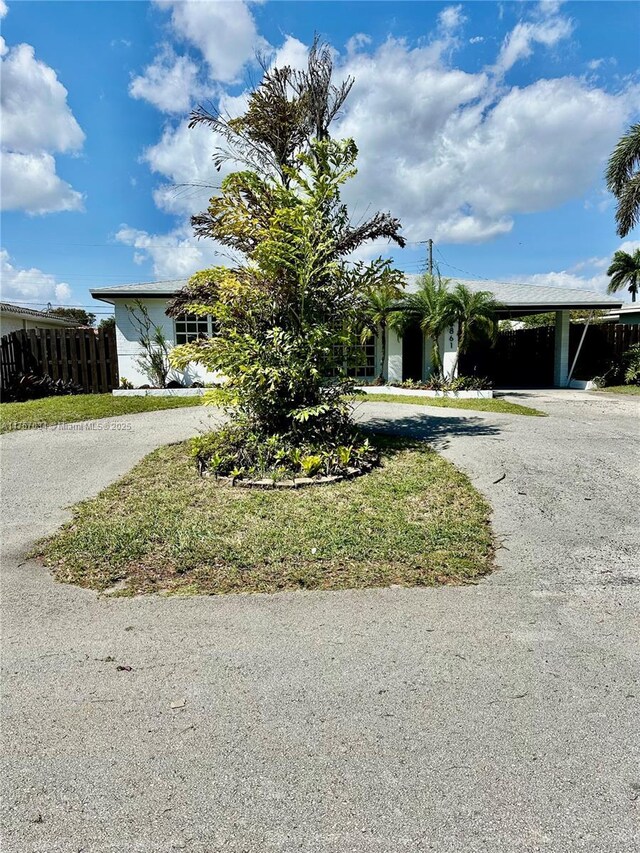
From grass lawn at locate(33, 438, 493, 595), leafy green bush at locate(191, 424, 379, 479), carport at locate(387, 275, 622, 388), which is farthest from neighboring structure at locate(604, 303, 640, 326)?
grass lawn at locate(33, 438, 493, 595)

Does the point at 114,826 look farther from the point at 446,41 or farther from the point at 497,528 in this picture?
the point at 446,41

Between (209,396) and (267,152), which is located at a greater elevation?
(267,152)

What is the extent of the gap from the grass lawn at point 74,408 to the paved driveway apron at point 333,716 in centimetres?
711

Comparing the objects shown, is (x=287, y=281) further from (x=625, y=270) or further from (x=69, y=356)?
(x=625, y=270)

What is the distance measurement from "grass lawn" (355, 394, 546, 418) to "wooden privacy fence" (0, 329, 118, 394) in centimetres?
779

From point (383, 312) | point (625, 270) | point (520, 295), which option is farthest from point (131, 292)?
point (625, 270)

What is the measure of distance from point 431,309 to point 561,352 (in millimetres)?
6123

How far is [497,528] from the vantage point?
496 cm

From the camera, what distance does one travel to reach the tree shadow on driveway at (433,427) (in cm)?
906

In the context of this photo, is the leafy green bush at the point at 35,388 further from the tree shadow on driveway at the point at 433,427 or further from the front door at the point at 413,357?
the front door at the point at 413,357

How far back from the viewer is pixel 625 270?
109ft

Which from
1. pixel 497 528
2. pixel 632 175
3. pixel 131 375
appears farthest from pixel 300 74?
pixel 632 175

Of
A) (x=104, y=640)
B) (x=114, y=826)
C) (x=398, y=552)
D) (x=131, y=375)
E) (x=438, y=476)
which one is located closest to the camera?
(x=114, y=826)

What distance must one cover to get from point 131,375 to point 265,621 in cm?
1420
